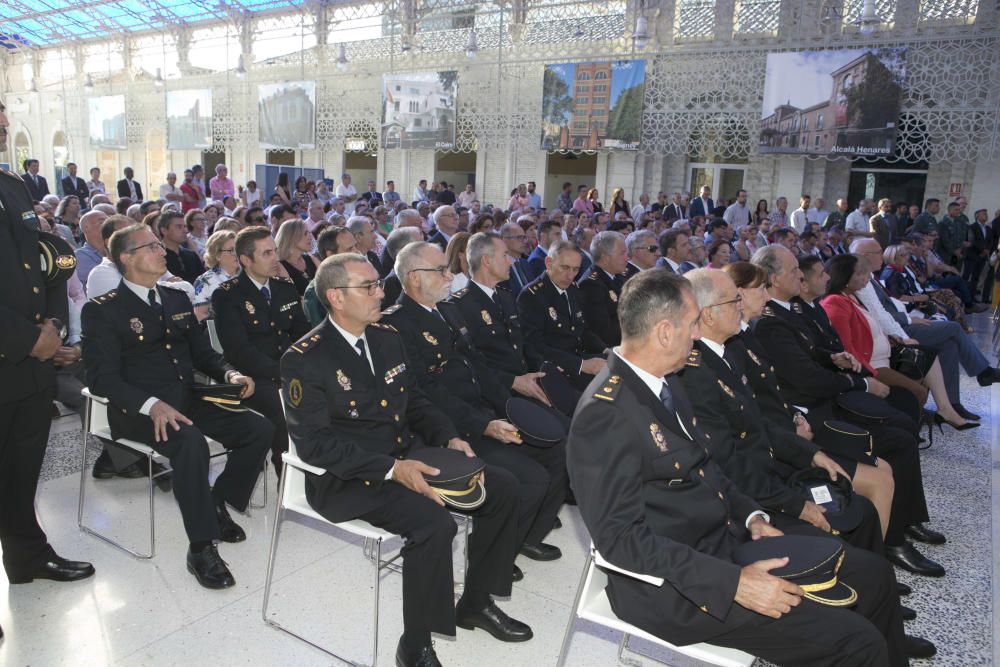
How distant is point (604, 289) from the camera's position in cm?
437

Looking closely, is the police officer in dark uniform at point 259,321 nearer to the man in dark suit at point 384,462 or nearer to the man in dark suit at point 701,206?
the man in dark suit at point 384,462

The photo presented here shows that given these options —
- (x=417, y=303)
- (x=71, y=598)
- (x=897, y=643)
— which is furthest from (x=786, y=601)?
(x=71, y=598)

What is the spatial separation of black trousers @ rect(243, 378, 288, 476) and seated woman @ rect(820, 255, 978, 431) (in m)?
3.06

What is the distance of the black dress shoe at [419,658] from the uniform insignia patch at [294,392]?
85 cm

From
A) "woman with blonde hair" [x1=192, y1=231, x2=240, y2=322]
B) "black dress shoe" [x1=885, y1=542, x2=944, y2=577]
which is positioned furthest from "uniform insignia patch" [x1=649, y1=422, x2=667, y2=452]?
"woman with blonde hair" [x1=192, y1=231, x2=240, y2=322]

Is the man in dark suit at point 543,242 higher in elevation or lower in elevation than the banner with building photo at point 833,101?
lower

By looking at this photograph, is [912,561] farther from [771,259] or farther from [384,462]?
[384,462]

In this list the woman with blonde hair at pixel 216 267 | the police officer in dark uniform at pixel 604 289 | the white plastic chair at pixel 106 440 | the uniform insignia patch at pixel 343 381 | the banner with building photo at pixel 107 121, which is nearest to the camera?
the uniform insignia patch at pixel 343 381

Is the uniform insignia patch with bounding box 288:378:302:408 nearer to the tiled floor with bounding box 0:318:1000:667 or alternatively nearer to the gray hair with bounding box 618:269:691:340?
the tiled floor with bounding box 0:318:1000:667

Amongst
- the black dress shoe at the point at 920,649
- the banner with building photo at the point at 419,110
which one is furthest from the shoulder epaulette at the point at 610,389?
the banner with building photo at the point at 419,110

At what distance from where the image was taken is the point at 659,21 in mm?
13234

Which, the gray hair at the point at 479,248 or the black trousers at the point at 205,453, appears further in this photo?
the gray hair at the point at 479,248

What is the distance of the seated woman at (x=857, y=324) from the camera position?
3879 millimetres

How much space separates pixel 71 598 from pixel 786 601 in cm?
236
